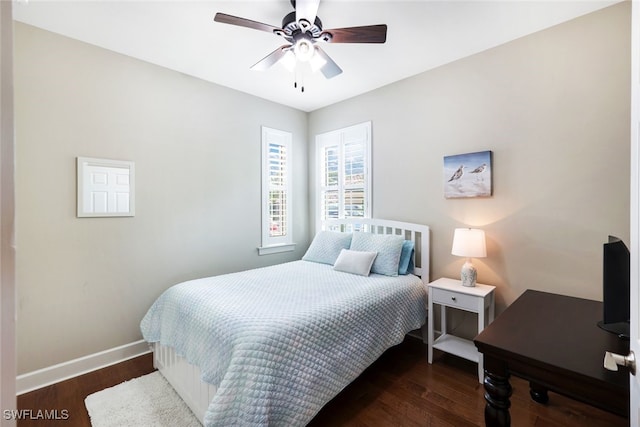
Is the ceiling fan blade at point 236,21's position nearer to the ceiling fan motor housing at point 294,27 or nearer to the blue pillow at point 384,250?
the ceiling fan motor housing at point 294,27

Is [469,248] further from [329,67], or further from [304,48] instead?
[304,48]

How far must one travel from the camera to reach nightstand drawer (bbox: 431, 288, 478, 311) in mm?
2312

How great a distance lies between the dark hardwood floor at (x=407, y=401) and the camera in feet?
5.95

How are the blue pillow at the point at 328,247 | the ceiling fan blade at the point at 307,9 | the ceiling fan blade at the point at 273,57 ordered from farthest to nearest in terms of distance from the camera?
the blue pillow at the point at 328,247 → the ceiling fan blade at the point at 273,57 → the ceiling fan blade at the point at 307,9

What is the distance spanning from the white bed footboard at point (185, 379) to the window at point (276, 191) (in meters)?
1.57

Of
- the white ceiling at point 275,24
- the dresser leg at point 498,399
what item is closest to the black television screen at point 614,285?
the dresser leg at point 498,399

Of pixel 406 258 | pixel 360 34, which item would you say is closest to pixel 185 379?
pixel 406 258

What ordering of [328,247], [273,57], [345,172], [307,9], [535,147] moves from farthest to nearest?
[345,172] → [328,247] → [535,147] → [273,57] → [307,9]

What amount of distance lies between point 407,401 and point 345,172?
255cm

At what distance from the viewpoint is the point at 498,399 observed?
124cm

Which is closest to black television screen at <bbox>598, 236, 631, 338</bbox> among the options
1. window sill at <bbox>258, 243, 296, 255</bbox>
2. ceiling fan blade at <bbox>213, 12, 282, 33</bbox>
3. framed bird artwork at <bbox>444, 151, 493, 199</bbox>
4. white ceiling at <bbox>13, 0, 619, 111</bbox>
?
framed bird artwork at <bbox>444, 151, 493, 199</bbox>

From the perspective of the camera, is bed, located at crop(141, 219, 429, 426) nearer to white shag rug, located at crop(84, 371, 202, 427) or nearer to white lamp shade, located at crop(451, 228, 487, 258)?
white shag rug, located at crop(84, 371, 202, 427)

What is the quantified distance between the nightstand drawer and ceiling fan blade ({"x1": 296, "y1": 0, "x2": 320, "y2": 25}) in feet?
7.63

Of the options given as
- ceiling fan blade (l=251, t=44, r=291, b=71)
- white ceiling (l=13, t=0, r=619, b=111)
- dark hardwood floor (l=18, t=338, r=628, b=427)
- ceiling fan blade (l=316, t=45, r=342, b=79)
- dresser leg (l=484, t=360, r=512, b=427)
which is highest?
white ceiling (l=13, t=0, r=619, b=111)
